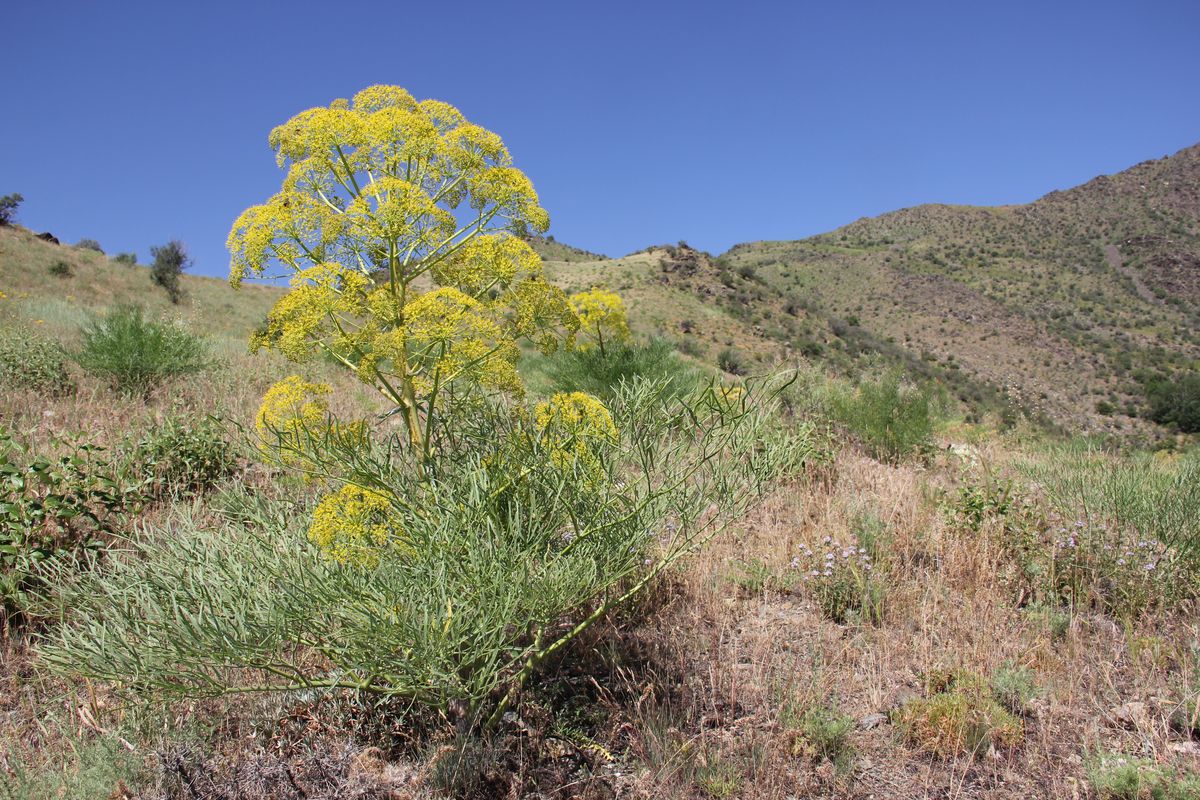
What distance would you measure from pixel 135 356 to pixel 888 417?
783cm

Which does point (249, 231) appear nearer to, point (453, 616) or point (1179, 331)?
point (453, 616)

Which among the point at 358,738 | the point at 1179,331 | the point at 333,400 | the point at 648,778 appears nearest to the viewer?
the point at 648,778

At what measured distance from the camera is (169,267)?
89.1 ft

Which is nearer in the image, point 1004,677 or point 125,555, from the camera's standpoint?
point 1004,677

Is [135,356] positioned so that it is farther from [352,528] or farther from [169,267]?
[169,267]

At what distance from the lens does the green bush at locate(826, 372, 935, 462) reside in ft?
23.2

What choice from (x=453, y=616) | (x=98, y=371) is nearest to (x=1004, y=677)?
(x=453, y=616)

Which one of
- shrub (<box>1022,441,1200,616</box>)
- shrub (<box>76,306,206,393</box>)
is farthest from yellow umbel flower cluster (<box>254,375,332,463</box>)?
shrub (<box>76,306,206,393</box>)

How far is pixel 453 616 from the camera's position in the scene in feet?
6.31

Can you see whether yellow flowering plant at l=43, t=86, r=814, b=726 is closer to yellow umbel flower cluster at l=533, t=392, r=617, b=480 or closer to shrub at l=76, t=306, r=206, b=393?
yellow umbel flower cluster at l=533, t=392, r=617, b=480

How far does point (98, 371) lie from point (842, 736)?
7.24 m

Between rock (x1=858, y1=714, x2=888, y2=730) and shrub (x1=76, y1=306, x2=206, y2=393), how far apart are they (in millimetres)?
6599

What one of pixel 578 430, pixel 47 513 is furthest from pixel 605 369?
pixel 578 430

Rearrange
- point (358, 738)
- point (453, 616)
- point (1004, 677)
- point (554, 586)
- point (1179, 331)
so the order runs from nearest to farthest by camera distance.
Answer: point (453, 616) < point (554, 586) < point (358, 738) < point (1004, 677) < point (1179, 331)
